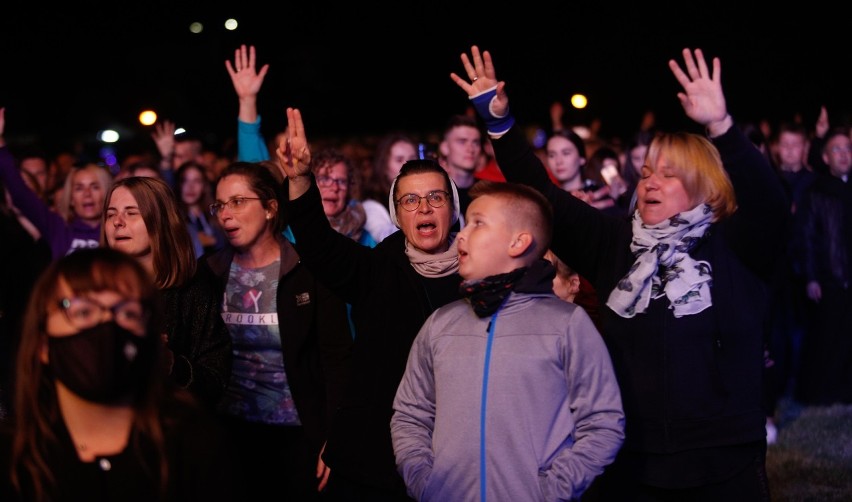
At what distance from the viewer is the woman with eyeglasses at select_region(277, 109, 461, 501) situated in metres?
4.29

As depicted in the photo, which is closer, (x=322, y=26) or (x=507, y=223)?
(x=507, y=223)

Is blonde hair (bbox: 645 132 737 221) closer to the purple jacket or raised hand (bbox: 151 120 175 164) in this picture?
the purple jacket

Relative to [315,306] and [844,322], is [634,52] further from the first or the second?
[315,306]

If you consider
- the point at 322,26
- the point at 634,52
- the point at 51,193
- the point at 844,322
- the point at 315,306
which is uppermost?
the point at 322,26

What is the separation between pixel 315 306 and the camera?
5102 mm

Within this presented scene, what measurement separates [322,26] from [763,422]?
53.4 ft

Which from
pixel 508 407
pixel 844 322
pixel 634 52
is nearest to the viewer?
pixel 508 407

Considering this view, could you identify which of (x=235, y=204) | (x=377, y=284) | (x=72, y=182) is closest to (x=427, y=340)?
(x=377, y=284)

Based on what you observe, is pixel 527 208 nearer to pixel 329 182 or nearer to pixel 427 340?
pixel 427 340

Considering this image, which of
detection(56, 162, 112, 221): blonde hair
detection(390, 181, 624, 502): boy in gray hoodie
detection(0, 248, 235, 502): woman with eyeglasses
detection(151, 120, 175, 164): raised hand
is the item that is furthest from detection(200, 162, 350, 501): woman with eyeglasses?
detection(151, 120, 175, 164): raised hand

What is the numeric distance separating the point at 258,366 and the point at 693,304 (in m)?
2.17

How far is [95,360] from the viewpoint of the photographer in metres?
2.69

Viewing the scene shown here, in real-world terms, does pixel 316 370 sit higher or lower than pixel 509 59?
lower

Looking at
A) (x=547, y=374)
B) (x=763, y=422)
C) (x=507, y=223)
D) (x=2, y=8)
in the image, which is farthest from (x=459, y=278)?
(x=2, y=8)
